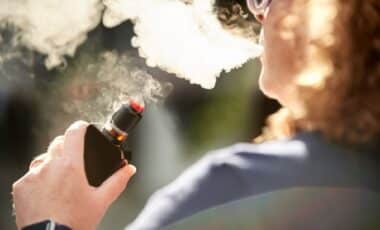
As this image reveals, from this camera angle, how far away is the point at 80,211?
806 millimetres

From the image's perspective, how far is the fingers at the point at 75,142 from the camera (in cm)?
A: 84

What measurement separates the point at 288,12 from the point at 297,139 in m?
0.17

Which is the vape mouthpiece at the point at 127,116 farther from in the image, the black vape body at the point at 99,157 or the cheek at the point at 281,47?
the cheek at the point at 281,47

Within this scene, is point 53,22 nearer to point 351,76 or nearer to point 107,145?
point 107,145

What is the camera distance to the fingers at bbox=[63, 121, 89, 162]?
84 centimetres

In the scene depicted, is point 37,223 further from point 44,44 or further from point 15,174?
point 44,44

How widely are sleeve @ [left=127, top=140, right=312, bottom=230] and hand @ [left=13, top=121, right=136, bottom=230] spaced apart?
0.18 meters

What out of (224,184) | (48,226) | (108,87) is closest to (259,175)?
(224,184)

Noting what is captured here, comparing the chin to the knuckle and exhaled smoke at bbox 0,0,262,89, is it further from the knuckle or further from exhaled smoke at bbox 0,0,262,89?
exhaled smoke at bbox 0,0,262,89

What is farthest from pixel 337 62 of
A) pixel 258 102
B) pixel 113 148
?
pixel 258 102

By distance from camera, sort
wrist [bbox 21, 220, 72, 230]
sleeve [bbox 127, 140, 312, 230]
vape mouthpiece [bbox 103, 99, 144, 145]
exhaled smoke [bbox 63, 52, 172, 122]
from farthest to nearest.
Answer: exhaled smoke [bbox 63, 52, 172, 122] → vape mouthpiece [bbox 103, 99, 144, 145] → wrist [bbox 21, 220, 72, 230] → sleeve [bbox 127, 140, 312, 230]

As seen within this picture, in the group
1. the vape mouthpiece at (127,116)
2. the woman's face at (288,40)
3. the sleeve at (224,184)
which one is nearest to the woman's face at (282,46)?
the woman's face at (288,40)

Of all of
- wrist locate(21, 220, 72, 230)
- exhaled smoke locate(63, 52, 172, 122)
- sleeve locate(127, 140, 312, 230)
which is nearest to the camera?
sleeve locate(127, 140, 312, 230)

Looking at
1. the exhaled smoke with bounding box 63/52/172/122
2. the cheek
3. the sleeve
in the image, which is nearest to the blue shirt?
the sleeve
